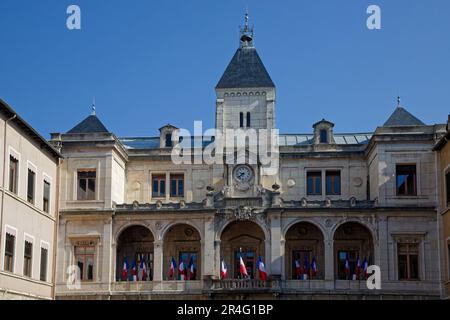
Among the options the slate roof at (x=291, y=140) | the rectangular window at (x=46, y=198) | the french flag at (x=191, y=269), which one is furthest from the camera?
the slate roof at (x=291, y=140)


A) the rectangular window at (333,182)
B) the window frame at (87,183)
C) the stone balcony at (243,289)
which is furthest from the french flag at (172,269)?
the rectangular window at (333,182)

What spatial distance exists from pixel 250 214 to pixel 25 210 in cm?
1547

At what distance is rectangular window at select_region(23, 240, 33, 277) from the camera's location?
39.7m

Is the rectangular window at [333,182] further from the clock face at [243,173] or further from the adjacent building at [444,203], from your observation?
the adjacent building at [444,203]

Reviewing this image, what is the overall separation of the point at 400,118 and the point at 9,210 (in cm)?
2680

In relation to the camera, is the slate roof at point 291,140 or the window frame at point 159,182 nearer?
the window frame at point 159,182

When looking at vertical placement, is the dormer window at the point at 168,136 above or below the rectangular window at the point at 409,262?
above

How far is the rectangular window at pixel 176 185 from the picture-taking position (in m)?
54.6

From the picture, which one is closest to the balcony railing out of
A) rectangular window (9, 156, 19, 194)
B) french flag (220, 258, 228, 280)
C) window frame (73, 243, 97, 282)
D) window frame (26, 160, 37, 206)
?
french flag (220, 258, 228, 280)

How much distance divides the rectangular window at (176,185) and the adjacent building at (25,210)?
991 centimetres

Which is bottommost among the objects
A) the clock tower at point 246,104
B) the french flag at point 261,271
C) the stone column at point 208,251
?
the french flag at point 261,271

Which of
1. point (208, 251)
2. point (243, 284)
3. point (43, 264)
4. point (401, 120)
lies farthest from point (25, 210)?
point (401, 120)

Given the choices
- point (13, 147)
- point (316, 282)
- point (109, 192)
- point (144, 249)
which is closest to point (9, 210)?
point (13, 147)

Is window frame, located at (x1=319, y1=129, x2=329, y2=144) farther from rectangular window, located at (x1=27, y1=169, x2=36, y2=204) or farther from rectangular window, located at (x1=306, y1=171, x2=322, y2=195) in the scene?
rectangular window, located at (x1=27, y1=169, x2=36, y2=204)
